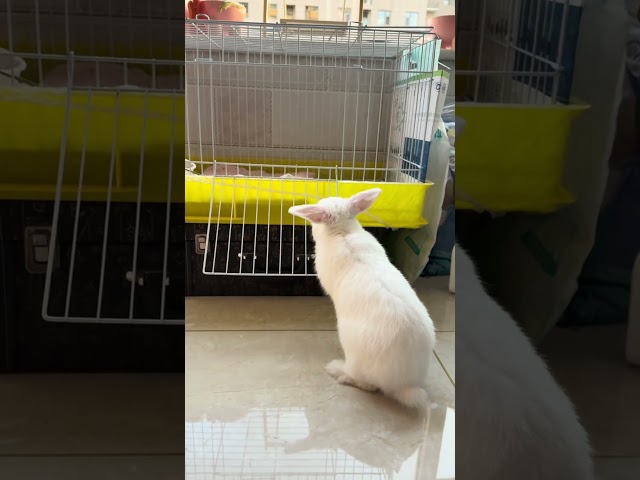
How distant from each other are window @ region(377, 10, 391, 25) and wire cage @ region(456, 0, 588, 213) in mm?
1286

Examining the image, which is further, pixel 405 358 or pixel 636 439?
pixel 405 358

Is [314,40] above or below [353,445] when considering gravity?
above

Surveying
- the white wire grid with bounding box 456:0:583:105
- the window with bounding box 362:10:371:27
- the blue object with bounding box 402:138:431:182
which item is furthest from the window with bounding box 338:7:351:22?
the white wire grid with bounding box 456:0:583:105

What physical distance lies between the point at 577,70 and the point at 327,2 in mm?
1320

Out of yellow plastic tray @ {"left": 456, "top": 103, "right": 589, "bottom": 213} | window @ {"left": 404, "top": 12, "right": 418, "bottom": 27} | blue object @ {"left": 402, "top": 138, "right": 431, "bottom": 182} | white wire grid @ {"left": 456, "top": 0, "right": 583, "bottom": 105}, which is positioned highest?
window @ {"left": 404, "top": 12, "right": 418, "bottom": 27}

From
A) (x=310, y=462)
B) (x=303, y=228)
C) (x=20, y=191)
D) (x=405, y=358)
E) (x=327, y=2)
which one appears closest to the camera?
(x=20, y=191)

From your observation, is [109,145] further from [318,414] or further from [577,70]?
[318,414]

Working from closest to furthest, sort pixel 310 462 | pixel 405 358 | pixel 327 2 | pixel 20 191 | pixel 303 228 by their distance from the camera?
1. pixel 20 191
2. pixel 310 462
3. pixel 405 358
4. pixel 327 2
5. pixel 303 228

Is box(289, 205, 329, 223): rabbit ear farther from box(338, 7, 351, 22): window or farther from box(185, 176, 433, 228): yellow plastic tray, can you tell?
box(338, 7, 351, 22): window

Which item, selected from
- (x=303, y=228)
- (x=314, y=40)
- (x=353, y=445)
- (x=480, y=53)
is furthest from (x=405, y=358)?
(x=314, y=40)

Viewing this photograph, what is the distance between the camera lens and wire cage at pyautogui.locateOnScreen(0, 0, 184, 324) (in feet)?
1.02

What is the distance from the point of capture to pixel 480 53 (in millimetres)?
356

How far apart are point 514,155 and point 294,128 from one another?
4.76 ft

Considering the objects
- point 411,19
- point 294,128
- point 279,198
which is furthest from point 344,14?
point 279,198
